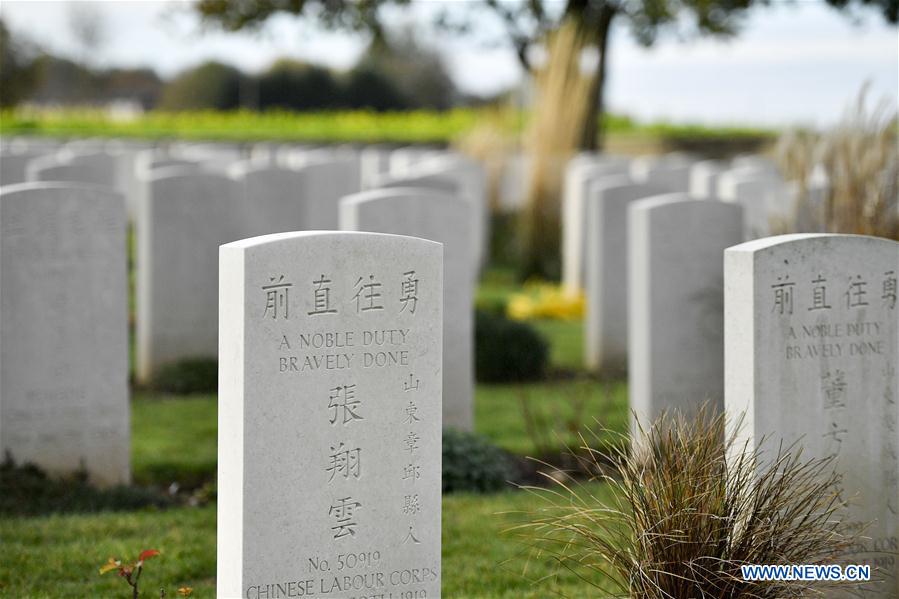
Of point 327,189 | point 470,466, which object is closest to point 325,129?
point 327,189

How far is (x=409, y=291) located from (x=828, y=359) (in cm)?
172

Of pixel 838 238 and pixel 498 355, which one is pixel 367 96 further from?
pixel 838 238

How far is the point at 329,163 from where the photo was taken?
45.5 feet

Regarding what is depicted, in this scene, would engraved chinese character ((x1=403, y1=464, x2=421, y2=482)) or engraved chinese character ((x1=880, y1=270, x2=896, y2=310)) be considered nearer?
engraved chinese character ((x1=403, y1=464, x2=421, y2=482))

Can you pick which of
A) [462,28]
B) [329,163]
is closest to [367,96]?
[462,28]

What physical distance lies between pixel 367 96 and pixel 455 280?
129 ft

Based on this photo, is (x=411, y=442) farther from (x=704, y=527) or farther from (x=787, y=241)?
(x=787, y=241)

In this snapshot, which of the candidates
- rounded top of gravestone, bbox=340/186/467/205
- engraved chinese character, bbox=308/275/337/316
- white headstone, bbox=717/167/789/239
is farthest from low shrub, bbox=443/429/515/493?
white headstone, bbox=717/167/789/239

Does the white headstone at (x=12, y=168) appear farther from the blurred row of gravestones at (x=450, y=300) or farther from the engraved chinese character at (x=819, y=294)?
the engraved chinese character at (x=819, y=294)

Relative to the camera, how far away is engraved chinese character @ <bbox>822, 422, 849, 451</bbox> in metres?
4.84

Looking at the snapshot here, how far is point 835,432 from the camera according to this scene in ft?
15.9

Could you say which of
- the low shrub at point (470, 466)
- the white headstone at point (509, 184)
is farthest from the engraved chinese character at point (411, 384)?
the white headstone at point (509, 184)

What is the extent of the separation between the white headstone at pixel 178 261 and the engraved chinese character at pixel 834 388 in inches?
221

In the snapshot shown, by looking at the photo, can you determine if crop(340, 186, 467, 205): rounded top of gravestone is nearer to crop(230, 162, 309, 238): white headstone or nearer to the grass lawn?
the grass lawn
